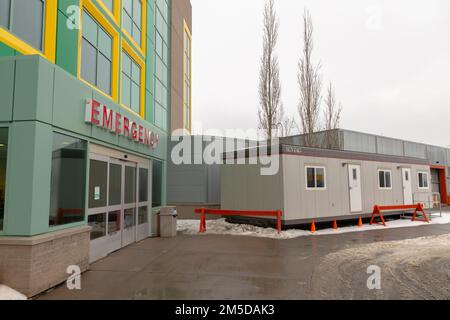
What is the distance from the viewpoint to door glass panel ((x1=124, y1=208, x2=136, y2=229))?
9.29 metres

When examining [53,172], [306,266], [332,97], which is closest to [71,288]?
[53,172]

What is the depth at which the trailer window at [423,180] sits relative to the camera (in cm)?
1769

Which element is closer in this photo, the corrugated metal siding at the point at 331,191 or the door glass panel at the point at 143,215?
the door glass panel at the point at 143,215

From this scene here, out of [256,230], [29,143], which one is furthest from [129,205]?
[256,230]

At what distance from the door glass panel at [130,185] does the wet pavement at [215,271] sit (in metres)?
1.53

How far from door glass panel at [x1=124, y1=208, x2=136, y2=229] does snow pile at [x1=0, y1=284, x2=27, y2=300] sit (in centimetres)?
448

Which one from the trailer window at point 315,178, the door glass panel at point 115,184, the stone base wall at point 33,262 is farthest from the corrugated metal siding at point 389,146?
the stone base wall at point 33,262

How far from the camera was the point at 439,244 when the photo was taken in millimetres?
9359

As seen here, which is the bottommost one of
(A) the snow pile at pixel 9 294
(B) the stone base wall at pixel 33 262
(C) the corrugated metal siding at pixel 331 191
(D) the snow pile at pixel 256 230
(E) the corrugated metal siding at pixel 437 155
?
(D) the snow pile at pixel 256 230

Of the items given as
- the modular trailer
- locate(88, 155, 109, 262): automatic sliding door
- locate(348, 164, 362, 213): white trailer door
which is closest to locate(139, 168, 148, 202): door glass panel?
locate(88, 155, 109, 262): automatic sliding door

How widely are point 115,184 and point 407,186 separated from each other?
1573 cm

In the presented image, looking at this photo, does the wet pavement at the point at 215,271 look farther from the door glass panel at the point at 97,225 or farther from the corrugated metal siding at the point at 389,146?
the corrugated metal siding at the point at 389,146
